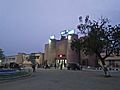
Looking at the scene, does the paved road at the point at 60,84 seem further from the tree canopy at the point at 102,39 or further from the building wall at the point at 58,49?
the building wall at the point at 58,49

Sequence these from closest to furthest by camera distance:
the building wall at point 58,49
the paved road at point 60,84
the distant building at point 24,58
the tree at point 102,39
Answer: the paved road at point 60,84, the tree at point 102,39, the building wall at point 58,49, the distant building at point 24,58

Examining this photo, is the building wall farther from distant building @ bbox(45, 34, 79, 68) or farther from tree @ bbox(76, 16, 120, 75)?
tree @ bbox(76, 16, 120, 75)

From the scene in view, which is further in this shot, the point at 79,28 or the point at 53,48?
the point at 53,48

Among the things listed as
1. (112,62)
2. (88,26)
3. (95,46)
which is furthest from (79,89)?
(112,62)

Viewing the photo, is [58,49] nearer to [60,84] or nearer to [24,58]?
[24,58]

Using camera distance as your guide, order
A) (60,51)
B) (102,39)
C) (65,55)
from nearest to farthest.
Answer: (102,39) → (65,55) → (60,51)

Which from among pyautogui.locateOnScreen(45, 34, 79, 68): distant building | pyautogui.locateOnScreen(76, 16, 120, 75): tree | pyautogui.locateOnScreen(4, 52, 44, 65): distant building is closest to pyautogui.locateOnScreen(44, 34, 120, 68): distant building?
pyautogui.locateOnScreen(45, 34, 79, 68): distant building

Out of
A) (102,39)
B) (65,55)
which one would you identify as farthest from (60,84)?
(65,55)

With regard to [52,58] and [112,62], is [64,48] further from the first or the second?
[112,62]

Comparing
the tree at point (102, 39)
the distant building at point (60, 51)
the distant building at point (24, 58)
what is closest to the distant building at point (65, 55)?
the distant building at point (60, 51)

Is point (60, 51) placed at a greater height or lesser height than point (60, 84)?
greater

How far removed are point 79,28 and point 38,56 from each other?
104 m

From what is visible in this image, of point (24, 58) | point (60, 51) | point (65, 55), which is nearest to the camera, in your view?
point (65, 55)

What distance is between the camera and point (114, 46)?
4453cm
